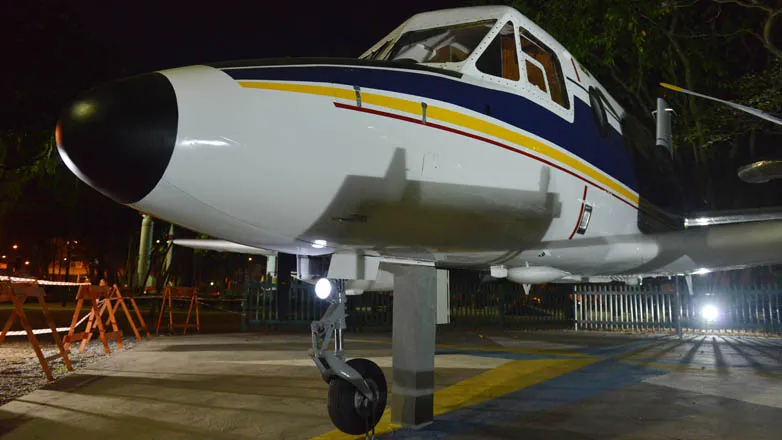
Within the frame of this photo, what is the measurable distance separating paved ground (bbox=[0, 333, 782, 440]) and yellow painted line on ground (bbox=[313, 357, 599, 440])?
17 millimetres

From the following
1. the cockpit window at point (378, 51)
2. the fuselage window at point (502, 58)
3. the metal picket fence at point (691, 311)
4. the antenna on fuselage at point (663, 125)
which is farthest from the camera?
the metal picket fence at point (691, 311)

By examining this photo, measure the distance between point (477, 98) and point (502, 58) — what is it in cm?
68

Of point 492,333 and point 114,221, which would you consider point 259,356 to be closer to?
point 492,333

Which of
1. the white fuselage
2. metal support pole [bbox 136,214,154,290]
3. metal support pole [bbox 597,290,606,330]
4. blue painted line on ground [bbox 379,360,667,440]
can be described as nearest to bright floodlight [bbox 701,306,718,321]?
metal support pole [bbox 597,290,606,330]

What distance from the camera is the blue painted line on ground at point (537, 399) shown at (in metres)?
4.85

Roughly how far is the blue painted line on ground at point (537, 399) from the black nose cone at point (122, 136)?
3.08 metres

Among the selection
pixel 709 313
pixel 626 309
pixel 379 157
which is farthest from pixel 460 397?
pixel 709 313

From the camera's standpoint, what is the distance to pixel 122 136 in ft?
8.67

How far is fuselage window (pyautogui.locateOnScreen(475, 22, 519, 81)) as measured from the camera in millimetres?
4137

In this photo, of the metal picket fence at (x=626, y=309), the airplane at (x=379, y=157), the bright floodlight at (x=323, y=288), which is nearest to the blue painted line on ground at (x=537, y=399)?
the airplane at (x=379, y=157)

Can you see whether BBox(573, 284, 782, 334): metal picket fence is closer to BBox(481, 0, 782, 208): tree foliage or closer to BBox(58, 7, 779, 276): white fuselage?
BBox(481, 0, 782, 208): tree foliage

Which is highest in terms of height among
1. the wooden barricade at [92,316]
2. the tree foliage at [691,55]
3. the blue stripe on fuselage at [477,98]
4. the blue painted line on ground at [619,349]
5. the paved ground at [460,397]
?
the tree foliage at [691,55]

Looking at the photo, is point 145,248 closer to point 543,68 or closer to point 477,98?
point 543,68

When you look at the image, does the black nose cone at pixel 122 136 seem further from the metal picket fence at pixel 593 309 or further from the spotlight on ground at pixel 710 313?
the spotlight on ground at pixel 710 313
